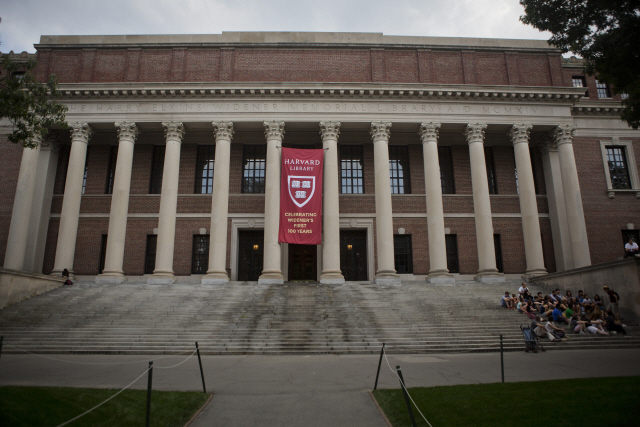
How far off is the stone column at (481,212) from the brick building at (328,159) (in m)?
0.08

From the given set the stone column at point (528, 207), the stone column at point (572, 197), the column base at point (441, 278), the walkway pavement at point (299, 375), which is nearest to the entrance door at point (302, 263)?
the column base at point (441, 278)

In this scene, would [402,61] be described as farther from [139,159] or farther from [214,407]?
[214,407]

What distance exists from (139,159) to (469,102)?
70.6 ft

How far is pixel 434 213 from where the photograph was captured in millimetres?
24234

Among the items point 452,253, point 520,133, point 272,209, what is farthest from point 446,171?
point 272,209

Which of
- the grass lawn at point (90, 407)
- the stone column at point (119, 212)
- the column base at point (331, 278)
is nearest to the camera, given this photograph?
the grass lawn at point (90, 407)

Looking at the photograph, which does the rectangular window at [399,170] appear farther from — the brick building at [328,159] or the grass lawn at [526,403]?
the grass lawn at [526,403]

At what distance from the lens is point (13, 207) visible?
985 inches

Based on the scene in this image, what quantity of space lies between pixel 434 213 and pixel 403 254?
4620 millimetres

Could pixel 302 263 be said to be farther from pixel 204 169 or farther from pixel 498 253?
pixel 498 253

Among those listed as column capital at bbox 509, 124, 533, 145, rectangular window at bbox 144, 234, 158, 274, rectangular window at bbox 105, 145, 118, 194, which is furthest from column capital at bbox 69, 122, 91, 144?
column capital at bbox 509, 124, 533, 145

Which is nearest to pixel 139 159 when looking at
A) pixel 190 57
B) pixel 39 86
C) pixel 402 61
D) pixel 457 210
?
pixel 190 57

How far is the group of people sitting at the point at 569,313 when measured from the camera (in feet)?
49.7

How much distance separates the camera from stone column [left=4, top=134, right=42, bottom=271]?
2372cm
